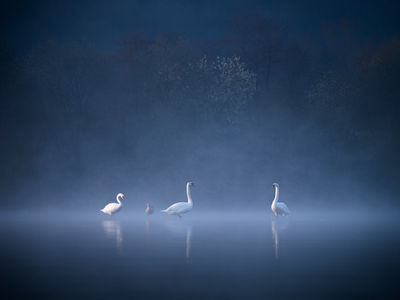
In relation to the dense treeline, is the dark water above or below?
below

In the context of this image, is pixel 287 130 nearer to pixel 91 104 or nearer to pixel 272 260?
pixel 91 104

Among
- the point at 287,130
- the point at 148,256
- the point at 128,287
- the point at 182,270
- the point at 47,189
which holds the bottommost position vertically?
the point at 128,287

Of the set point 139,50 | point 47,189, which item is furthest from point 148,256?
point 139,50

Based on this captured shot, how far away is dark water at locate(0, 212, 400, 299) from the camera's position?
8.26 metres

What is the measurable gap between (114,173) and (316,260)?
31.5 m

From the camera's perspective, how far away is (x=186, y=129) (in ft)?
136

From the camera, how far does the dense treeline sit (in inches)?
1576

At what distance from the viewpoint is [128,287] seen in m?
8.62

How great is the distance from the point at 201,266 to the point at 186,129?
102ft

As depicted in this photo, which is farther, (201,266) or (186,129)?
(186,129)

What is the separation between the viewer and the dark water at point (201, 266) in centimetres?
826

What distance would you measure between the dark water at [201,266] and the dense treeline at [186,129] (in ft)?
77.1

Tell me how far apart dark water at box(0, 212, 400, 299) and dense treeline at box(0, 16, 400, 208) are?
23493 mm

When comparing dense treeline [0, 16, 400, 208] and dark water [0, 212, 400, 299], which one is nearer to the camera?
dark water [0, 212, 400, 299]
